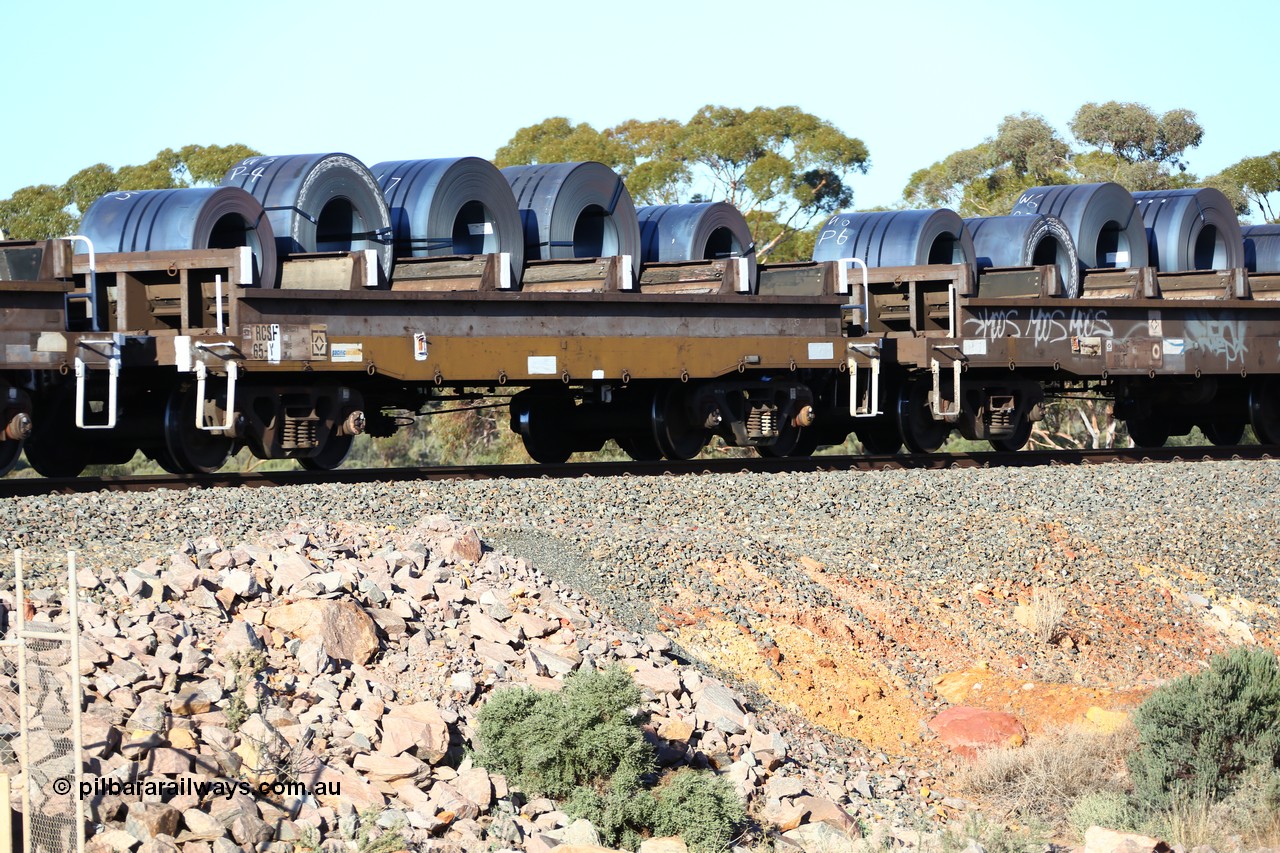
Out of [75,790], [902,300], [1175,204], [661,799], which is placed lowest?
[661,799]

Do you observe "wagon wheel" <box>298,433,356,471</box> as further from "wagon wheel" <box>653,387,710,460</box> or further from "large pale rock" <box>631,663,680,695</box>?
"large pale rock" <box>631,663,680,695</box>

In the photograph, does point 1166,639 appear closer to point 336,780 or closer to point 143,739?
point 336,780

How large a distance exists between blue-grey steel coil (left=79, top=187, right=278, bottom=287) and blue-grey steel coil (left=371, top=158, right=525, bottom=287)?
5.51 feet

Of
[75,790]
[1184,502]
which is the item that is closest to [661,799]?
[75,790]

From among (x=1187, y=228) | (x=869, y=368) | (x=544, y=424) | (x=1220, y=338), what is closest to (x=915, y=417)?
(x=869, y=368)

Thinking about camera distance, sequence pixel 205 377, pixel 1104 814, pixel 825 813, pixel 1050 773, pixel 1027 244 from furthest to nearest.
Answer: pixel 1027 244
pixel 205 377
pixel 1050 773
pixel 1104 814
pixel 825 813

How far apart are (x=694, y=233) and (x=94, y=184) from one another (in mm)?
26635

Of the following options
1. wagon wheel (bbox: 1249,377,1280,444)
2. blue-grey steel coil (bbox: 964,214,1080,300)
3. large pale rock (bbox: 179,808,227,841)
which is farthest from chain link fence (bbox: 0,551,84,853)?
wagon wheel (bbox: 1249,377,1280,444)

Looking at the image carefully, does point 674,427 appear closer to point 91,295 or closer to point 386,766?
point 91,295

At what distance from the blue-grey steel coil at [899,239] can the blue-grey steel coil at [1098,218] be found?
2066 millimetres

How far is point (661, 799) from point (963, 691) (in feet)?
9.23

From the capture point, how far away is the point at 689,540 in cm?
1045

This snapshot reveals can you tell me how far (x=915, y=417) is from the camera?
58.1 ft

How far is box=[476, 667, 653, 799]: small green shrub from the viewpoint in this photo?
6957mm
